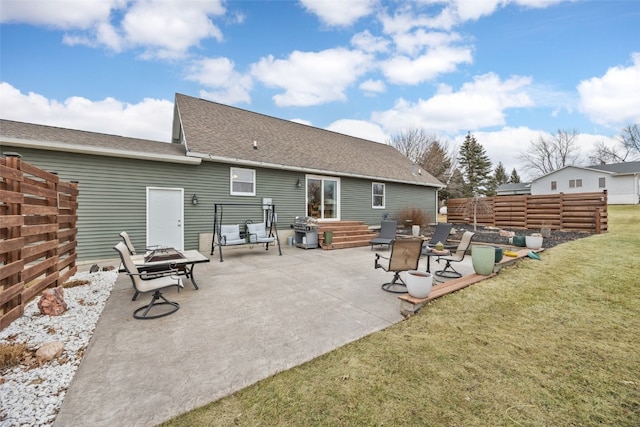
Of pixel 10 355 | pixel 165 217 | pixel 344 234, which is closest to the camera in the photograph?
pixel 10 355

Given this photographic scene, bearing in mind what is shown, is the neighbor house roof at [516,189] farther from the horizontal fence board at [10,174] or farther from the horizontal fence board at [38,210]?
the horizontal fence board at [10,174]

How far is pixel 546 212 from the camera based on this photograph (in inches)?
510

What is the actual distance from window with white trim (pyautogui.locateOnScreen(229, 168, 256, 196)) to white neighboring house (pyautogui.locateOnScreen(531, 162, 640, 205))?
30971 mm

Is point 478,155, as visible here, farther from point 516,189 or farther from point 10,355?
point 10,355

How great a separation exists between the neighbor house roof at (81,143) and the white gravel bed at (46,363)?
4085 mm

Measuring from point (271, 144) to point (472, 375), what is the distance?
10238mm

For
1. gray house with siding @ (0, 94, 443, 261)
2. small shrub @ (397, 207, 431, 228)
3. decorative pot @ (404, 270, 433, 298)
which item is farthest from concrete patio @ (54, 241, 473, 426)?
small shrub @ (397, 207, 431, 228)

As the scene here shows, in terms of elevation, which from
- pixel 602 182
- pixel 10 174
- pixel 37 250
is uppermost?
pixel 602 182

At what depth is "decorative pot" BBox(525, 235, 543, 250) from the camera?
24.4ft

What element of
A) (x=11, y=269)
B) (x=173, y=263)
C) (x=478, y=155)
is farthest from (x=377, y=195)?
(x=478, y=155)

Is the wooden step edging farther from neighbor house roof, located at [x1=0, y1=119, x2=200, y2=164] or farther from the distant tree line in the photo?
the distant tree line

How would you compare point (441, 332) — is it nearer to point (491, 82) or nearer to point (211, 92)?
point (491, 82)

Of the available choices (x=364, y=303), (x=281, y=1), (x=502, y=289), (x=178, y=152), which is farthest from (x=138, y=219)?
(x=281, y=1)

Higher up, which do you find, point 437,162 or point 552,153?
point 552,153
